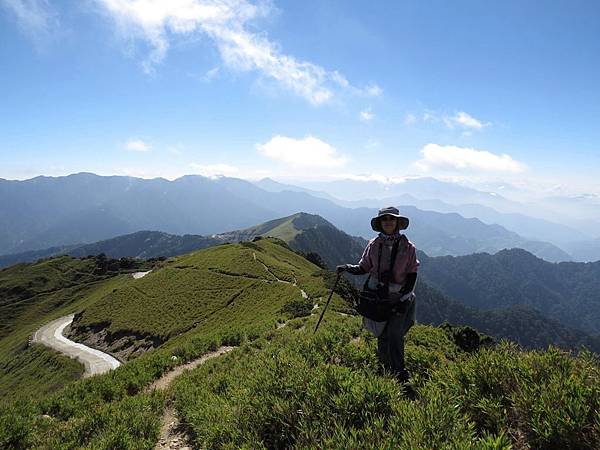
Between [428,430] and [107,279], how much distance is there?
137 meters

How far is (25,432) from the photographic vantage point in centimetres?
867

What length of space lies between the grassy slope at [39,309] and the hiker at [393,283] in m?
40.6

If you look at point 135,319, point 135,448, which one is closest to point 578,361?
point 135,448

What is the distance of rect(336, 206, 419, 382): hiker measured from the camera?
7.56 m

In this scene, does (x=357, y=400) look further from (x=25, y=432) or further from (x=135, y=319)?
(x=135, y=319)

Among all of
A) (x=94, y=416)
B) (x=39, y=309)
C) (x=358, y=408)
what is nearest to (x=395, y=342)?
(x=358, y=408)

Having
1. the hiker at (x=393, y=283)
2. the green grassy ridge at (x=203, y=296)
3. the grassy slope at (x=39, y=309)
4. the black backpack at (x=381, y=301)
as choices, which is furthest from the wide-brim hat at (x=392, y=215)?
the grassy slope at (x=39, y=309)

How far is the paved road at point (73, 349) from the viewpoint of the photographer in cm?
4787

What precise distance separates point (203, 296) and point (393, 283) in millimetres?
54789

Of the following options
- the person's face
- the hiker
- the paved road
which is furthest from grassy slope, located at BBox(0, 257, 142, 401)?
the person's face

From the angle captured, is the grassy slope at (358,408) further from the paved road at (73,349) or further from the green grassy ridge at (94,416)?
the paved road at (73,349)

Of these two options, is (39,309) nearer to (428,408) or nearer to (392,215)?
(392,215)

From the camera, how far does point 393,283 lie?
7695mm

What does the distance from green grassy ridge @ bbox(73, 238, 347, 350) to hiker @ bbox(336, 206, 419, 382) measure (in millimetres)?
25177
